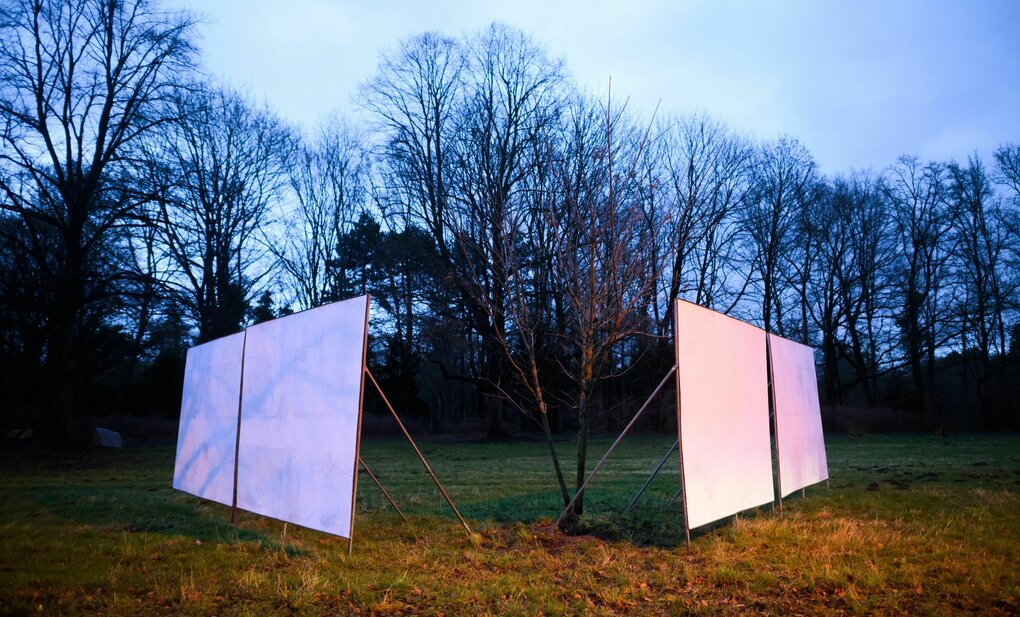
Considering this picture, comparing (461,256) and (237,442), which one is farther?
(461,256)

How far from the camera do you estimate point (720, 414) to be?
715 cm

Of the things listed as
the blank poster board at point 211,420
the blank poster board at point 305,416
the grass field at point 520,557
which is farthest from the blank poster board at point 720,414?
the blank poster board at point 211,420

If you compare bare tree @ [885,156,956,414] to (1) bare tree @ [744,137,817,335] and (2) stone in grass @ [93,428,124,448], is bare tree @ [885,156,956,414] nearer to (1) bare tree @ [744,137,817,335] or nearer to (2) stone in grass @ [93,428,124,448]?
(1) bare tree @ [744,137,817,335]

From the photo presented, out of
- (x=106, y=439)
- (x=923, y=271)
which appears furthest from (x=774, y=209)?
(x=106, y=439)

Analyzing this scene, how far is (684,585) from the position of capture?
539cm

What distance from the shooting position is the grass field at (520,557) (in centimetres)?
490

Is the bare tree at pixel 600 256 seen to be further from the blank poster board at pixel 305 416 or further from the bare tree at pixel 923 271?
the bare tree at pixel 923 271

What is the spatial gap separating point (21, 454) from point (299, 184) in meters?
20.3

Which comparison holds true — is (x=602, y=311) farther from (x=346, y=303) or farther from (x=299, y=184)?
(x=299, y=184)

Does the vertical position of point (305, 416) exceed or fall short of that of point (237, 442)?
it exceeds it

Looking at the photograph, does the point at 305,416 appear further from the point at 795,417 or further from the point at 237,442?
the point at 795,417

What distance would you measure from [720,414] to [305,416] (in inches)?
173

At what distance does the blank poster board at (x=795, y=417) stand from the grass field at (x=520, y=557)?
1.37 feet

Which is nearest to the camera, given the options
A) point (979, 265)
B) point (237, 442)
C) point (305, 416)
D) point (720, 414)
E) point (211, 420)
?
point (305, 416)
